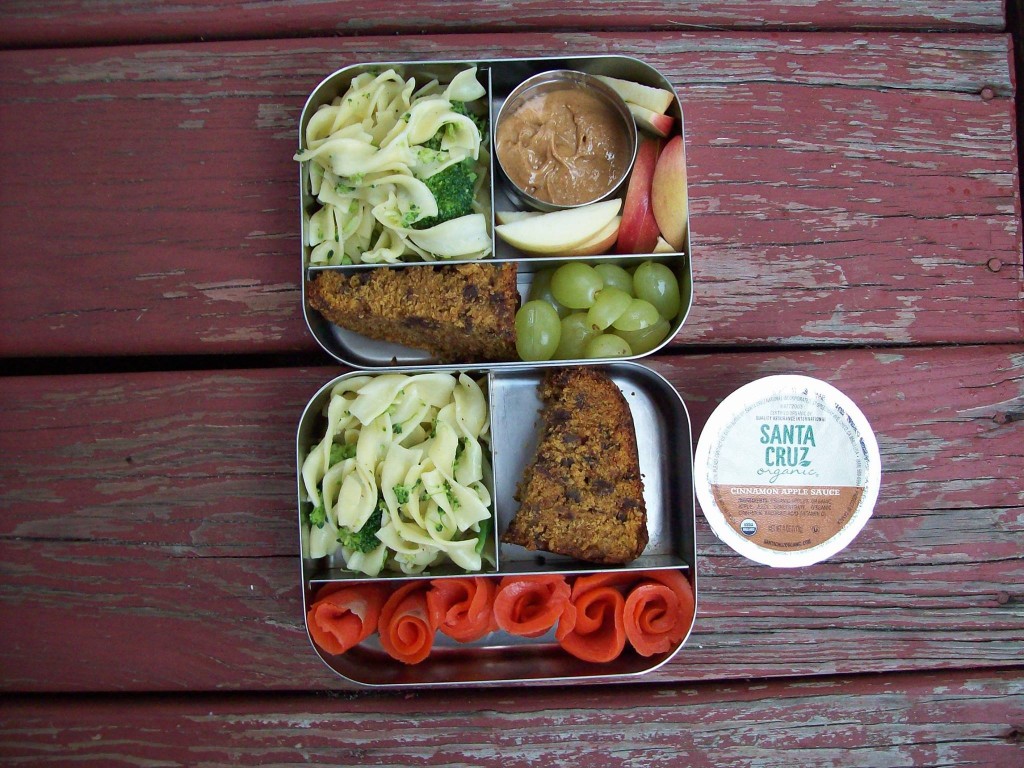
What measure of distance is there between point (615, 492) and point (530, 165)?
33.5 inches

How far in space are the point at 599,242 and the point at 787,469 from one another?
0.73 metres

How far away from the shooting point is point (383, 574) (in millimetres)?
1684

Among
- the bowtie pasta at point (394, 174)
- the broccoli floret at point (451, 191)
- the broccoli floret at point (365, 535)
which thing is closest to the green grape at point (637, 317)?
the bowtie pasta at point (394, 174)

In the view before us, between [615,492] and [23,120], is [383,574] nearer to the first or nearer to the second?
[615,492]

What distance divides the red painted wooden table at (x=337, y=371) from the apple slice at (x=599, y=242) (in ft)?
0.94

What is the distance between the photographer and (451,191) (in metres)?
1.69

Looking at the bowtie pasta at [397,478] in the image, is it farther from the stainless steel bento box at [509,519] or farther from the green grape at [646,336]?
the green grape at [646,336]

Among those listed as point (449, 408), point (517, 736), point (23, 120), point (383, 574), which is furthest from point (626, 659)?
point (23, 120)

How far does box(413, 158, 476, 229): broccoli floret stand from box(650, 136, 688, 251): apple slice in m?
0.48

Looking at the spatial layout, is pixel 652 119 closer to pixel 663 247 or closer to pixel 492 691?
pixel 663 247

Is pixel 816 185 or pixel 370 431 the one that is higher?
pixel 816 185

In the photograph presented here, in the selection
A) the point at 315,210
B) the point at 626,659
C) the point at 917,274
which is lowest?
the point at 626,659

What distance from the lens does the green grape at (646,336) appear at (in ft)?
5.65

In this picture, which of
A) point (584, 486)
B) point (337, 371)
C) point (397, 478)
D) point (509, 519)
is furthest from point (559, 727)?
point (337, 371)
